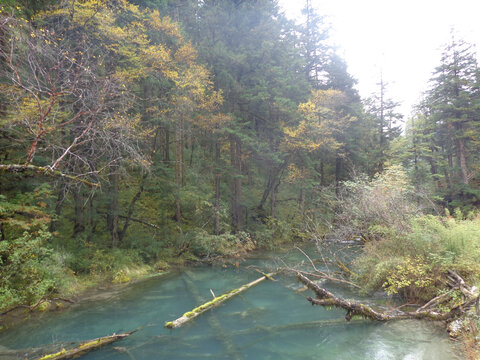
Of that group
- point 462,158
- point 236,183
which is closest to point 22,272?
point 236,183

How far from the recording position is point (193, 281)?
11.0 m

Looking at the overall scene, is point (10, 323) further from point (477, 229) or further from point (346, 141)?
point (346, 141)

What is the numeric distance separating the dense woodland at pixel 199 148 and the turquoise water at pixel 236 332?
1.03 metres

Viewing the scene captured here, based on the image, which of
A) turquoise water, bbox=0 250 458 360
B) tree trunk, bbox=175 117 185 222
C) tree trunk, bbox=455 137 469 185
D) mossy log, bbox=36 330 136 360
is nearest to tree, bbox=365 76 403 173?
tree trunk, bbox=455 137 469 185

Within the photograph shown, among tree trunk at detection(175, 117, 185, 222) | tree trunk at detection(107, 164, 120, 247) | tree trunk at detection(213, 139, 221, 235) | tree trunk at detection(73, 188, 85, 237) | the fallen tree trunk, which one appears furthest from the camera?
tree trunk at detection(213, 139, 221, 235)

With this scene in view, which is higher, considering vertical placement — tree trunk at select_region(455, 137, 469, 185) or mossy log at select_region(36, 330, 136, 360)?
tree trunk at select_region(455, 137, 469, 185)

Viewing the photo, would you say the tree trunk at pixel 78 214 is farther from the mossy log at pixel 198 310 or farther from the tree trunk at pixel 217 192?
the mossy log at pixel 198 310

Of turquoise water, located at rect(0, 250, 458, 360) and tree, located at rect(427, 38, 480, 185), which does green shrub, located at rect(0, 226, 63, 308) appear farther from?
tree, located at rect(427, 38, 480, 185)

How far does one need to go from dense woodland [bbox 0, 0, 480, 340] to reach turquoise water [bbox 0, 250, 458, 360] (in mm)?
1035

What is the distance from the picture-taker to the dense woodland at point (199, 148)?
6777mm

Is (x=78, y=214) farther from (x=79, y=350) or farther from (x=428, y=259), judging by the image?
(x=428, y=259)

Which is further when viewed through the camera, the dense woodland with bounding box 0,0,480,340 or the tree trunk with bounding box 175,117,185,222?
the tree trunk with bounding box 175,117,185,222

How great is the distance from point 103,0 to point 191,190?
8955 mm

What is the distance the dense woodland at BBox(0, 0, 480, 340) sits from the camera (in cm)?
678
